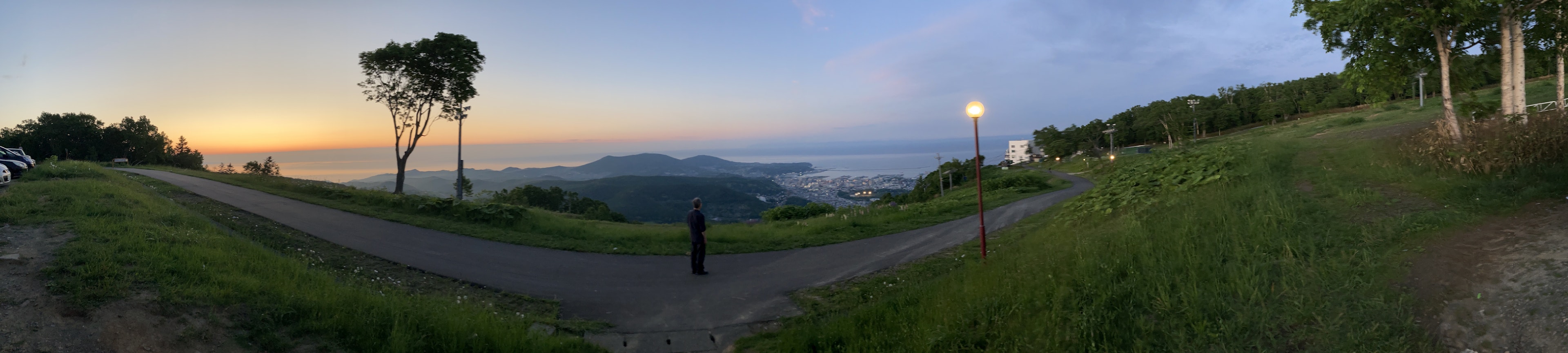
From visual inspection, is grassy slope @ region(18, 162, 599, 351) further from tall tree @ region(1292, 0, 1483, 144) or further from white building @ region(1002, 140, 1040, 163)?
white building @ region(1002, 140, 1040, 163)

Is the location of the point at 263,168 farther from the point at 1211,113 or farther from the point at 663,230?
the point at 1211,113

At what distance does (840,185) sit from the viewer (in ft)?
209

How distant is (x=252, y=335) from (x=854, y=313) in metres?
5.93

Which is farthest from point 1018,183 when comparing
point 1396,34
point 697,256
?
point 697,256

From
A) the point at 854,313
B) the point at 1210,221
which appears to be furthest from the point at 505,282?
the point at 1210,221

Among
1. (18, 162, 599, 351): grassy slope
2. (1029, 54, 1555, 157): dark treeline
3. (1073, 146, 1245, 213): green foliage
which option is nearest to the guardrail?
(1073, 146, 1245, 213): green foliage

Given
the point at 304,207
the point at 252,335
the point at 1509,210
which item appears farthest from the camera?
the point at 304,207

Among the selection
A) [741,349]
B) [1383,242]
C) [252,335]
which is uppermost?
[1383,242]

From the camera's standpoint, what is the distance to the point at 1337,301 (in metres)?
4.69

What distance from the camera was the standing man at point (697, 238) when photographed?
970cm

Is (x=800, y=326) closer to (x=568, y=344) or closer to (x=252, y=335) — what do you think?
(x=568, y=344)

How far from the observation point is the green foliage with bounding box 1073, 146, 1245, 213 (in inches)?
335

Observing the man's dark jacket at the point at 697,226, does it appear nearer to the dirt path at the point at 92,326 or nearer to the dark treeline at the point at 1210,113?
the dirt path at the point at 92,326

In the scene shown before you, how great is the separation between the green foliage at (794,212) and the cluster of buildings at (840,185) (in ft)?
75.4
